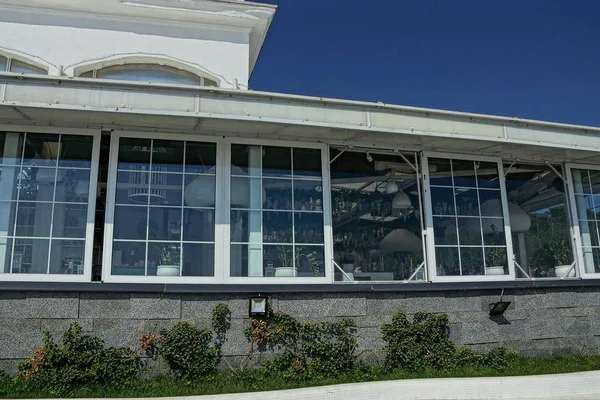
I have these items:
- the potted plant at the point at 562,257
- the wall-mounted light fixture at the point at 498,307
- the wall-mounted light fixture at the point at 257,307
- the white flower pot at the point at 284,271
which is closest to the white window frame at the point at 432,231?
the wall-mounted light fixture at the point at 498,307

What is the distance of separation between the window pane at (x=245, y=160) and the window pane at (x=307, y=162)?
22.3 inches

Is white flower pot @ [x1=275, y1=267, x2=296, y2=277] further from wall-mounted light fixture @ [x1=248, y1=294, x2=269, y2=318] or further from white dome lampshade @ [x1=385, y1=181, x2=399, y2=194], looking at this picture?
white dome lampshade @ [x1=385, y1=181, x2=399, y2=194]

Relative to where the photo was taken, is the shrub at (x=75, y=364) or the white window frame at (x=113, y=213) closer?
the shrub at (x=75, y=364)

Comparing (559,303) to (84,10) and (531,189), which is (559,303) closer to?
(531,189)

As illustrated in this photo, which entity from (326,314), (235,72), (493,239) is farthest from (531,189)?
(235,72)

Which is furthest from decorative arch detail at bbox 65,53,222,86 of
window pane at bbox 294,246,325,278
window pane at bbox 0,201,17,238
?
window pane at bbox 294,246,325,278

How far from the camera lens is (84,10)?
1009cm

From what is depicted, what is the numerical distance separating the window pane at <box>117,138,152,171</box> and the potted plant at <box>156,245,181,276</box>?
3.77 feet

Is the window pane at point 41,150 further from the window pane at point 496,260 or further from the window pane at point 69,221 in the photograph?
the window pane at point 496,260

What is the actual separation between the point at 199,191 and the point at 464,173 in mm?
4313

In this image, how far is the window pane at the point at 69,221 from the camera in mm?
6984

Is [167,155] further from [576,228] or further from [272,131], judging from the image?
[576,228]

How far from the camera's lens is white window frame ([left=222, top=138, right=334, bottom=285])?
7316mm

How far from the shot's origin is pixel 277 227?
7684mm
